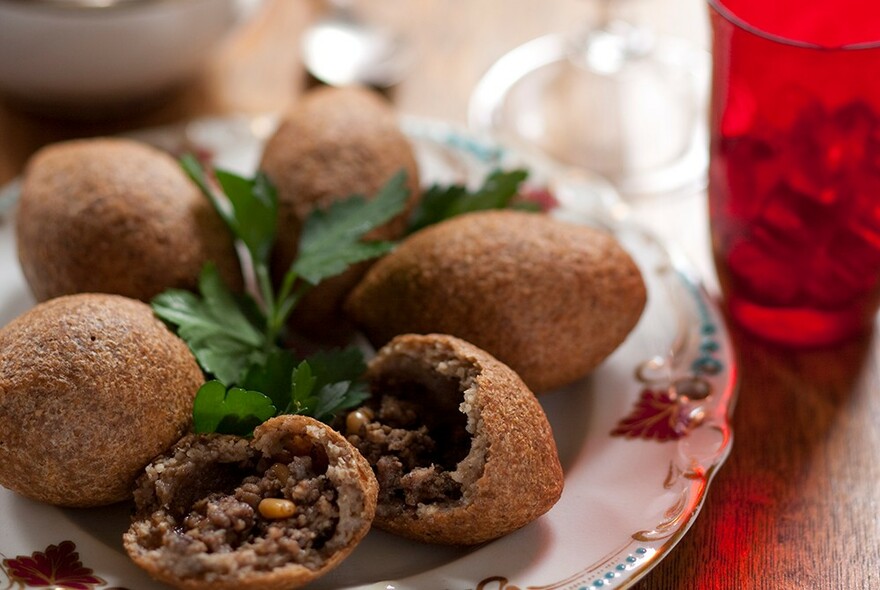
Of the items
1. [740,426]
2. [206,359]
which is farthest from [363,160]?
[740,426]

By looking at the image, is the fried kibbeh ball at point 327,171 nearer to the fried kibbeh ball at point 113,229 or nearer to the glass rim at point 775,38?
the fried kibbeh ball at point 113,229

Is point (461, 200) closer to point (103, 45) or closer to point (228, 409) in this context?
point (228, 409)

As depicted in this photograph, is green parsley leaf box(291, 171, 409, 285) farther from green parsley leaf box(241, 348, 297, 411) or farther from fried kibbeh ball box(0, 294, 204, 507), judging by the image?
fried kibbeh ball box(0, 294, 204, 507)

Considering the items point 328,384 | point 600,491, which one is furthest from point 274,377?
point 600,491

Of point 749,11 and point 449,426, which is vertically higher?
point 749,11

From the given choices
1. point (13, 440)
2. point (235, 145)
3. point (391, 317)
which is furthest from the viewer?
point (235, 145)

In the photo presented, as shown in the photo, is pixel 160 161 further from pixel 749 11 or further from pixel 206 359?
pixel 749 11
